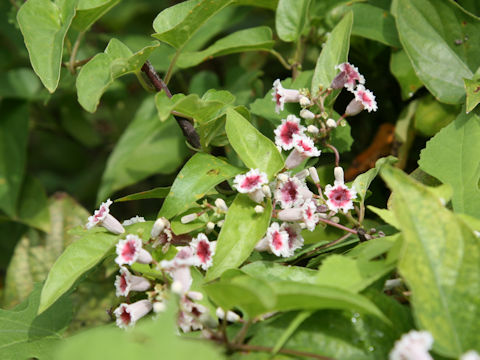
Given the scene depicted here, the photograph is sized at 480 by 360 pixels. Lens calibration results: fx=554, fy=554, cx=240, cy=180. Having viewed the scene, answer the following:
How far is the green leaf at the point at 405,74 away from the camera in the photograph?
1.17 m

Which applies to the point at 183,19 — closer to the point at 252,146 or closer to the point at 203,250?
the point at 252,146

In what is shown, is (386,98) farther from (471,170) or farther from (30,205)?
(30,205)

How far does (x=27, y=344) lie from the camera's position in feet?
3.09

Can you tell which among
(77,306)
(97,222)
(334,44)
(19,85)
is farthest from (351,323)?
(19,85)

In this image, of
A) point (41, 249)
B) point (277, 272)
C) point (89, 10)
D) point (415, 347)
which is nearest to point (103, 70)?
point (89, 10)

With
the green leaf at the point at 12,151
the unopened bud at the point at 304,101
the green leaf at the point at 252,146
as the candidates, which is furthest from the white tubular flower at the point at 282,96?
the green leaf at the point at 12,151

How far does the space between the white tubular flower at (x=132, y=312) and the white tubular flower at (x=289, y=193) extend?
0.26 metres

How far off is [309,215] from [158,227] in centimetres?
23

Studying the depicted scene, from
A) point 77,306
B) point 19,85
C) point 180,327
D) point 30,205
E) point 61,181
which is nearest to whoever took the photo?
point 180,327

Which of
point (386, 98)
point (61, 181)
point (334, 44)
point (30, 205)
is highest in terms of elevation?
point (334, 44)

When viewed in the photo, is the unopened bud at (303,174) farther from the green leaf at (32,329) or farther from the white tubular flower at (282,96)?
the green leaf at (32,329)

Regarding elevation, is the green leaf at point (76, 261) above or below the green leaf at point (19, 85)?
above

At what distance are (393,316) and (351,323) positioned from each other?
57mm

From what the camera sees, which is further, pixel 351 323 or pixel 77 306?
pixel 77 306
